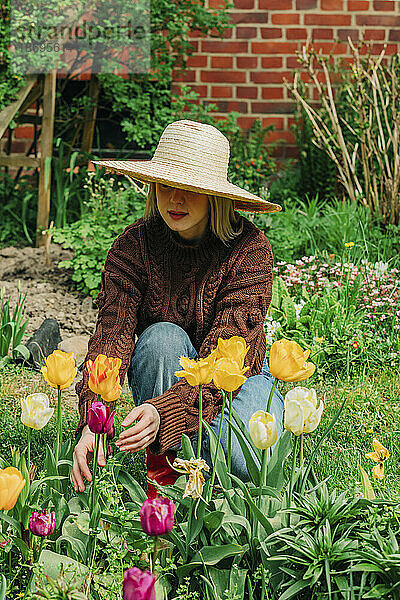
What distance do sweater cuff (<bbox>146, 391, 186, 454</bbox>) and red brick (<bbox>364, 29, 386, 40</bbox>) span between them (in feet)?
14.5

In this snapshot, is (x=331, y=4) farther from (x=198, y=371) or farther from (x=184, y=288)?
(x=198, y=371)

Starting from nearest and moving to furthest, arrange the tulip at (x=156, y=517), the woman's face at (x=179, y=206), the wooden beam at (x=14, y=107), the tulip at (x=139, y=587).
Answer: the tulip at (x=139, y=587)
the tulip at (x=156, y=517)
the woman's face at (x=179, y=206)
the wooden beam at (x=14, y=107)

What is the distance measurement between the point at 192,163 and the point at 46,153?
9.54 ft

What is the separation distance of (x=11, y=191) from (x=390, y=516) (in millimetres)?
4185

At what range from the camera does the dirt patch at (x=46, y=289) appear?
12.8 ft

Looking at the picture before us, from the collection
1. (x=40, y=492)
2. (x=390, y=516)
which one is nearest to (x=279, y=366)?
(x=390, y=516)

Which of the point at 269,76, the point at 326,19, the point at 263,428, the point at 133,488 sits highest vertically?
the point at 326,19

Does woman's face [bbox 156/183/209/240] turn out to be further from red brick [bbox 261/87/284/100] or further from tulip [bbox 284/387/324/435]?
red brick [bbox 261/87/284/100]

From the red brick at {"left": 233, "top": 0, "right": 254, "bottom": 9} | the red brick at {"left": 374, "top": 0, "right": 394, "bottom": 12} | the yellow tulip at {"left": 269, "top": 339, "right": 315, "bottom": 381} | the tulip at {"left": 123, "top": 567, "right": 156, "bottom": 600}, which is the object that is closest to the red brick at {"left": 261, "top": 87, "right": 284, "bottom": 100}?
the red brick at {"left": 233, "top": 0, "right": 254, "bottom": 9}

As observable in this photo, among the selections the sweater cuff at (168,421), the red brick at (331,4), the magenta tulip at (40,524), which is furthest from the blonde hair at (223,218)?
the red brick at (331,4)

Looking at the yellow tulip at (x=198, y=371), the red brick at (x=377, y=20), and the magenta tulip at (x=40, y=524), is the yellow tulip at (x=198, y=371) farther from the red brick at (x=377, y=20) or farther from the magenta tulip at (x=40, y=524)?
the red brick at (x=377, y=20)

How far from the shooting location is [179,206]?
2.16 meters

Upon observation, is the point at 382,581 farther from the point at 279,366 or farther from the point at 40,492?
the point at 40,492

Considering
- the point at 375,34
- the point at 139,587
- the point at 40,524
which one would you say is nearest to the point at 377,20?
the point at 375,34
